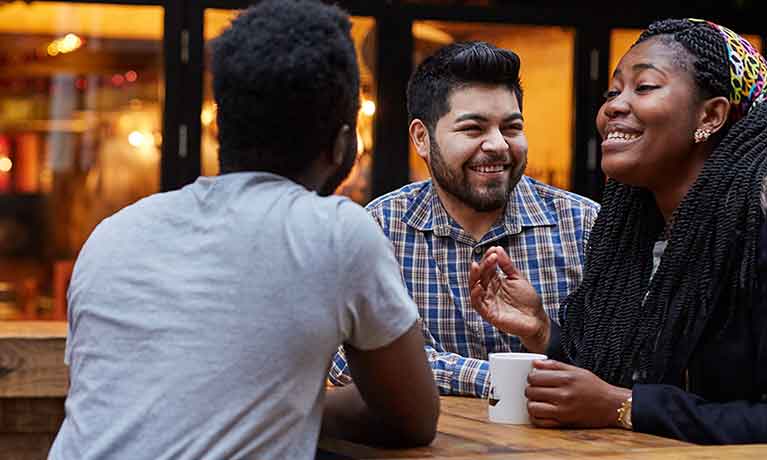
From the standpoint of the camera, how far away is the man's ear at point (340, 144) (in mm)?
2119

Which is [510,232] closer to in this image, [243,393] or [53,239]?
[243,393]

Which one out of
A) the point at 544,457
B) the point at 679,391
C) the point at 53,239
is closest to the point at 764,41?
the point at 53,239

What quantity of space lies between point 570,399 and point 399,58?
14.9 ft

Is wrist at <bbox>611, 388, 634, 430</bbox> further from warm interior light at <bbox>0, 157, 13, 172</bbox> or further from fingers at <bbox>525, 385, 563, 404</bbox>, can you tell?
warm interior light at <bbox>0, 157, 13, 172</bbox>

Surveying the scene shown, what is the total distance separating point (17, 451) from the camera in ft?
11.6

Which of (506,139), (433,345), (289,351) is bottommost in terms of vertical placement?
(433,345)

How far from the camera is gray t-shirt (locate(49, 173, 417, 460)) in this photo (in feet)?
6.29

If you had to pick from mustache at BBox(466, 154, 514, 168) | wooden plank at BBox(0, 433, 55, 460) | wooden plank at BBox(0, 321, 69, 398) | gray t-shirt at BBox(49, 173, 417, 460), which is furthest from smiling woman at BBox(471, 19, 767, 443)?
wooden plank at BBox(0, 433, 55, 460)

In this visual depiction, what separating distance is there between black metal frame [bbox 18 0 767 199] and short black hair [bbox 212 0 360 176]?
4591mm

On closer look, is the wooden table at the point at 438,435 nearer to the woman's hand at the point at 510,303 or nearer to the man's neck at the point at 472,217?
the woman's hand at the point at 510,303

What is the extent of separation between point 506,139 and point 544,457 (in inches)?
65.9

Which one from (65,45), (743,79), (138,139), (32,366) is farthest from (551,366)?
(65,45)

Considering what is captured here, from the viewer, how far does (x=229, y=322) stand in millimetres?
1937

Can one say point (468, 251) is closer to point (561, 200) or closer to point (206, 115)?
point (561, 200)
